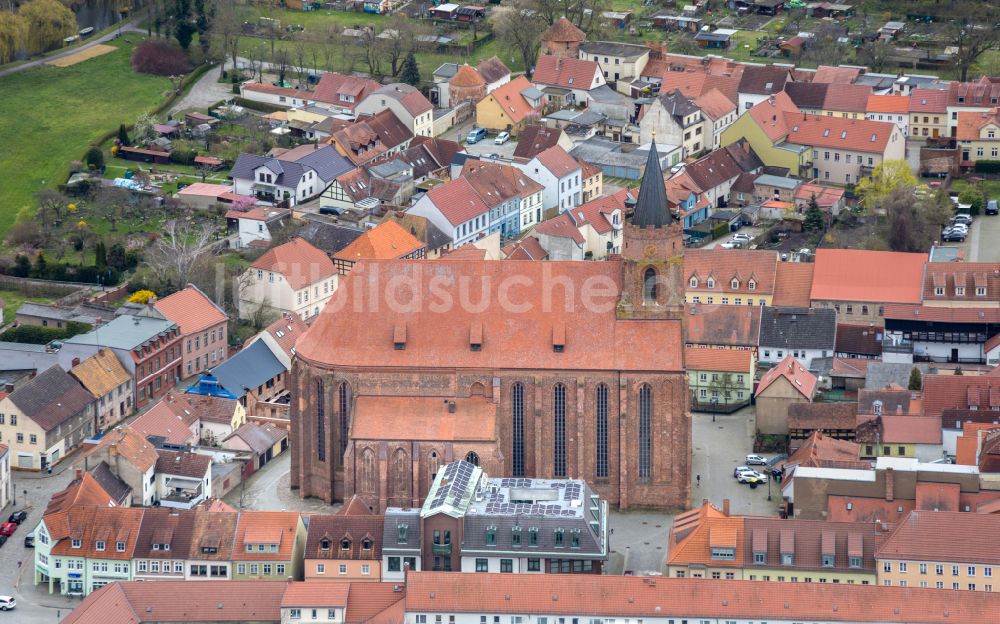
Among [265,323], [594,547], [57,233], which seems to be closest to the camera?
[594,547]

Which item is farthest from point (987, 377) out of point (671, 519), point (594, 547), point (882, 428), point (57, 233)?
point (57, 233)

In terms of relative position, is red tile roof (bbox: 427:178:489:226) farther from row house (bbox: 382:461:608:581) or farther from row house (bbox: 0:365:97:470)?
row house (bbox: 382:461:608:581)

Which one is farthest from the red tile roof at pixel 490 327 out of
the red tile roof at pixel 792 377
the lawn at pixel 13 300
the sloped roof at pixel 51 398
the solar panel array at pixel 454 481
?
the lawn at pixel 13 300

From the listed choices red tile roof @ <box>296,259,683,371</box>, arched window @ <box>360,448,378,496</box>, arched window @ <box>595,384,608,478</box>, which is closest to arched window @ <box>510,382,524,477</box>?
red tile roof @ <box>296,259,683,371</box>

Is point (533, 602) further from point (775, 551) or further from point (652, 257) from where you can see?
point (652, 257)

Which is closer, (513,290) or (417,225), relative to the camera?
(513,290)

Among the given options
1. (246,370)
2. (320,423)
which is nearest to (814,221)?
(246,370)

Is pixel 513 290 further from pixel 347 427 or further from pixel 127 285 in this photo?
pixel 127 285
